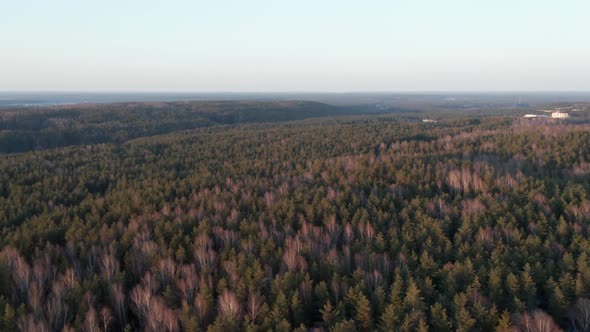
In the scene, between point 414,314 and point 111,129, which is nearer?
point 414,314

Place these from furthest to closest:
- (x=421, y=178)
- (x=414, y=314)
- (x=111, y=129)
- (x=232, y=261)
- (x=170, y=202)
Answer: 1. (x=111, y=129)
2. (x=421, y=178)
3. (x=170, y=202)
4. (x=232, y=261)
5. (x=414, y=314)

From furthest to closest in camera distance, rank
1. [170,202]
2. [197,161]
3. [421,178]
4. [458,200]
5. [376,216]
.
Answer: [197,161]
[421,178]
[170,202]
[458,200]
[376,216]

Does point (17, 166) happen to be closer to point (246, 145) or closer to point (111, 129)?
point (246, 145)

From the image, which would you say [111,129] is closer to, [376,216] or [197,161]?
[197,161]

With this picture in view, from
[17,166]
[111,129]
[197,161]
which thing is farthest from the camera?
[111,129]

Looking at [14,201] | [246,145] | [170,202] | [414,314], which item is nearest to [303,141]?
[246,145]

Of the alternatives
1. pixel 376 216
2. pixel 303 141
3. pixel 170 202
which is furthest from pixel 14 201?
pixel 303 141
